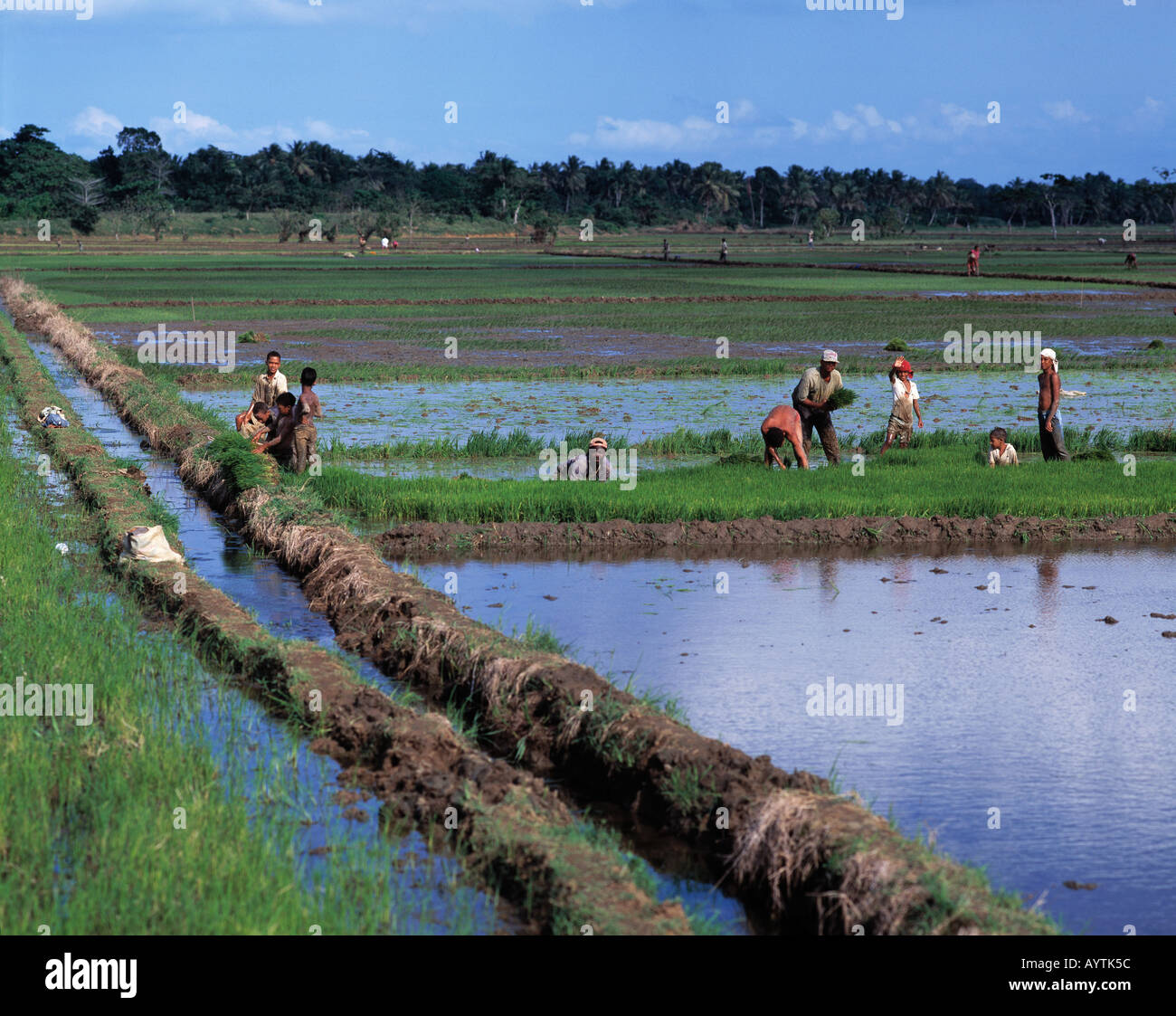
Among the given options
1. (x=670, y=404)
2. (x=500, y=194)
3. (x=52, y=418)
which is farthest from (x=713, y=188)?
(x=52, y=418)

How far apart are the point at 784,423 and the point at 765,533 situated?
7.07 ft

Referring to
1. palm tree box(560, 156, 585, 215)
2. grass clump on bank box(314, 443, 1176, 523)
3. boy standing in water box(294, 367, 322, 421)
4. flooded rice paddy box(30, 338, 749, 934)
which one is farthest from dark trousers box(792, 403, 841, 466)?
palm tree box(560, 156, 585, 215)

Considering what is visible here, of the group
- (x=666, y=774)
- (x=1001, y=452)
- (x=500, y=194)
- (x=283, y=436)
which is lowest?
(x=666, y=774)

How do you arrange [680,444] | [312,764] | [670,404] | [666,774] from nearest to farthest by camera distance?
[666,774] → [312,764] → [680,444] → [670,404]

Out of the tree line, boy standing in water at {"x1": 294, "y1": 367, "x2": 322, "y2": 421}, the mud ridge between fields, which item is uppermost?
the tree line

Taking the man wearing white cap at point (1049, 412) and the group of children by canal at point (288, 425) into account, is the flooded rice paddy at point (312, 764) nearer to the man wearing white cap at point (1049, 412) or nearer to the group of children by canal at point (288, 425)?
the group of children by canal at point (288, 425)

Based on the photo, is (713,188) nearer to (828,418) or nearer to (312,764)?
(828,418)

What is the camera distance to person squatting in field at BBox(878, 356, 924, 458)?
13562 mm

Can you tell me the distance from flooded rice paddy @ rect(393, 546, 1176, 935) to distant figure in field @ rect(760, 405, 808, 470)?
8.31 feet

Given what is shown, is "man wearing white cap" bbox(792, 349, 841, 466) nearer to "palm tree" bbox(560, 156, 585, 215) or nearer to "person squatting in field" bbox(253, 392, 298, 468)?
"person squatting in field" bbox(253, 392, 298, 468)

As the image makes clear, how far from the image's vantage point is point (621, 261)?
64812 millimetres

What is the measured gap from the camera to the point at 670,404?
1869 cm
